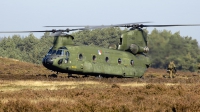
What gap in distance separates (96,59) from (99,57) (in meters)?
0.37

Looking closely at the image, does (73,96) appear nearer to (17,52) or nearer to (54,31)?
(54,31)

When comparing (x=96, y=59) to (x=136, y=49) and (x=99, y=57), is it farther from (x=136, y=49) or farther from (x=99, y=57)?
(x=136, y=49)

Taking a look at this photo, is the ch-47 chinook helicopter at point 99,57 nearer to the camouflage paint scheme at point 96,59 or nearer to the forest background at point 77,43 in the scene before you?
the camouflage paint scheme at point 96,59

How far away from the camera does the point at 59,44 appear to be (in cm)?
3453

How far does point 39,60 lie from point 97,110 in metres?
101

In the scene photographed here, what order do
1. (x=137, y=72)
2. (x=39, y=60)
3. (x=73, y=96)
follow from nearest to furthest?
1. (x=73, y=96)
2. (x=137, y=72)
3. (x=39, y=60)

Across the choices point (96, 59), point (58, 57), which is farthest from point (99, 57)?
point (58, 57)

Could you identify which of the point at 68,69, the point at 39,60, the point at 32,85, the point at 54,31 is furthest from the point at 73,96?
the point at 39,60

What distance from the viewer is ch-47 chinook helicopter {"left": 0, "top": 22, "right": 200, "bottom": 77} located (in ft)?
109

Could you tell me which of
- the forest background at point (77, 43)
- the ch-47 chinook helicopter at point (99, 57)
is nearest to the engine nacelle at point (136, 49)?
the ch-47 chinook helicopter at point (99, 57)

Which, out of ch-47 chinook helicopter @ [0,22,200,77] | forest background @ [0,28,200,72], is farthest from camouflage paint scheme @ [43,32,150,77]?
forest background @ [0,28,200,72]

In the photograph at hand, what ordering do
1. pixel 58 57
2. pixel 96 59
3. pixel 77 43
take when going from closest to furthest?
pixel 58 57 → pixel 96 59 → pixel 77 43

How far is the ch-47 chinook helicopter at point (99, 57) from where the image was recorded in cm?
3338

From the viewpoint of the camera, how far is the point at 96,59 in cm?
3516
